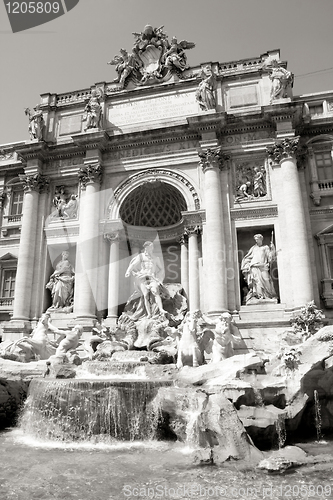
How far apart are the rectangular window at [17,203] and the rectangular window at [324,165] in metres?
15.5

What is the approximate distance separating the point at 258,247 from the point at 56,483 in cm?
1272

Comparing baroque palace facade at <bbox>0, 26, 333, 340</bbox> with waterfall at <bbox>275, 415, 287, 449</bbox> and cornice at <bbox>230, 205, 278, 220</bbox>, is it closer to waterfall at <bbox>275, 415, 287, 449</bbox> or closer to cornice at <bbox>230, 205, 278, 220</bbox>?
cornice at <bbox>230, 205, 278, 220</bbox>

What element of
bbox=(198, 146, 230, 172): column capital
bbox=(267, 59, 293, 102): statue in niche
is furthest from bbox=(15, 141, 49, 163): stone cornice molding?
bbox=(267, 59, 293, 102): statue in niche

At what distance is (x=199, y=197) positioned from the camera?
18844 millimetres

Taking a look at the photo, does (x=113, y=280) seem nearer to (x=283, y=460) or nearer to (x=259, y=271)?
(x=259, y=271)

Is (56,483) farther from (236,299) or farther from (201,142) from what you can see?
(201,142)

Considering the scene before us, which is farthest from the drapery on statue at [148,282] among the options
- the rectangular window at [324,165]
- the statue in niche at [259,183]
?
the rectangular window at [324,165]

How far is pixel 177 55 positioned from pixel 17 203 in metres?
11.7

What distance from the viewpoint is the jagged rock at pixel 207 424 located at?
8.06 m

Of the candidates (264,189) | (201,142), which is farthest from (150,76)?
(264,189)

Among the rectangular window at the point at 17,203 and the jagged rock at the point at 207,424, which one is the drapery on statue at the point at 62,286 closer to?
the rectangular window at the point at 17,203

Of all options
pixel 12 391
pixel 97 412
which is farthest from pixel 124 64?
pixel 97 412

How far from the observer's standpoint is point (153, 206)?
69.6 ft

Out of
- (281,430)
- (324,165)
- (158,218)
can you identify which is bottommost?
(281,430)
